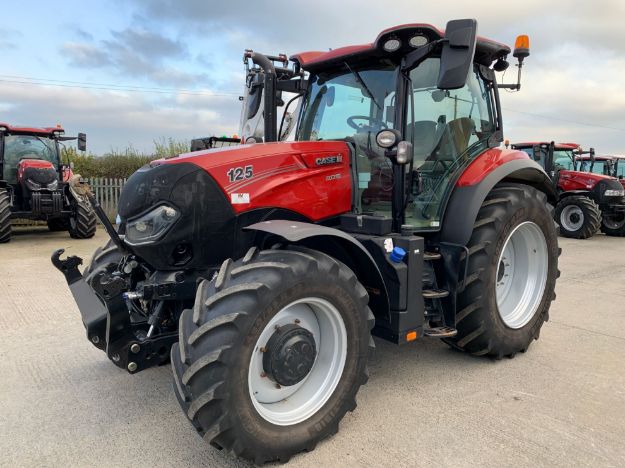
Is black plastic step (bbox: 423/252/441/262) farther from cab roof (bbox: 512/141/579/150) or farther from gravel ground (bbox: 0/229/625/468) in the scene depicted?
cab roof (bbox: 512/141/579/150)

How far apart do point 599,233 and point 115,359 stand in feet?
46.6

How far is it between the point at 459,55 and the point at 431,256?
129 centimetres

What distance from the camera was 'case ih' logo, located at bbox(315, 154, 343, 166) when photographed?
317 centimetres

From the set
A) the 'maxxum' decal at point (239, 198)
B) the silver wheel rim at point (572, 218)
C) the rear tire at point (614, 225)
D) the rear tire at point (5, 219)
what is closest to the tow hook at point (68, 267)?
the 'maxxum' decal at point (239, 198)

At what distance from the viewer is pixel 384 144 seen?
9.67 feet

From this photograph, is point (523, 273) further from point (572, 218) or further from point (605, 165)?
point (605, 165)

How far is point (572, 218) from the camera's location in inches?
480

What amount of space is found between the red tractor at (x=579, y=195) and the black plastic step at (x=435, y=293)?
9579 millimetres

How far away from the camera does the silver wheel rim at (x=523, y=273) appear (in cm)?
395

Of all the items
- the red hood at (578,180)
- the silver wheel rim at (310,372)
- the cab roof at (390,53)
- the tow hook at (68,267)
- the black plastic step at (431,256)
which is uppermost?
the cab roof at (390,53)

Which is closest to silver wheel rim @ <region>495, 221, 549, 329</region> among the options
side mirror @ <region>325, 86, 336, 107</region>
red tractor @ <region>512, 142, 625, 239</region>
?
side mirror @ <region>325, 86, 336, 107</region>

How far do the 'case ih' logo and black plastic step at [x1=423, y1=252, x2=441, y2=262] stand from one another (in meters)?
0.87

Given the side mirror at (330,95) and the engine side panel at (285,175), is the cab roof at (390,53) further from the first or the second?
the engine side panel at (285,175)

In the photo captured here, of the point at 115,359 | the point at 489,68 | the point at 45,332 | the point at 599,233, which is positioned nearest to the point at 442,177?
the point at 489,68
